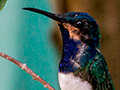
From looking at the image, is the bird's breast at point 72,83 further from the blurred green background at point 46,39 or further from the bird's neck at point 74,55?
the blurred green background at point 46,39

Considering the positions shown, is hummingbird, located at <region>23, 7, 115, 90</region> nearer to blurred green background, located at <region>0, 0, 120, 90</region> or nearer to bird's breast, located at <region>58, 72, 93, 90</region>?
bird's breast, located at <region>58, 72, 93, 90</region>

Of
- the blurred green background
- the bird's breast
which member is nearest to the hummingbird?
the bird's breast

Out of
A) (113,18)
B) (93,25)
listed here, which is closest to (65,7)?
(93,25)

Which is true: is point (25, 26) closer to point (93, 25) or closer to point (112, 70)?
point (112, 70)

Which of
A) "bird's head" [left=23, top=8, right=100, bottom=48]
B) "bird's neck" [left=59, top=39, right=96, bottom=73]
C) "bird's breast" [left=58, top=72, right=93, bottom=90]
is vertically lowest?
"bird's breast" [left=58, top=72, right=93, bottom=90]

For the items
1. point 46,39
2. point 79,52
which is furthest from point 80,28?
point 46,39

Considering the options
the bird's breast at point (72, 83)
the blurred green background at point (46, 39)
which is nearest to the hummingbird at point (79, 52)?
the bird's breast at point (72, 83)
